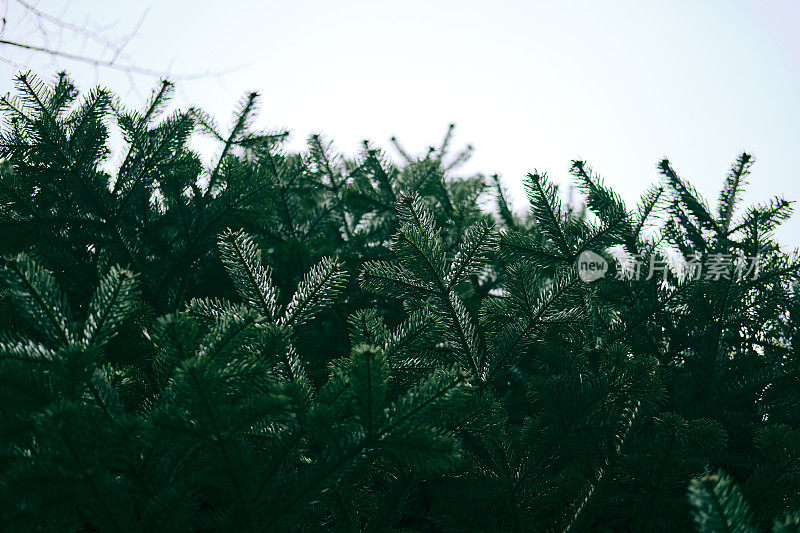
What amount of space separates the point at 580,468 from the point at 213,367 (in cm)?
135

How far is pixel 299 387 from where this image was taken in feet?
4.55

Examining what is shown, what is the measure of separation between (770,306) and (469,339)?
135 centimetres

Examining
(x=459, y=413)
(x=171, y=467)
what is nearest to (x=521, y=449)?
(x=459, y=413)

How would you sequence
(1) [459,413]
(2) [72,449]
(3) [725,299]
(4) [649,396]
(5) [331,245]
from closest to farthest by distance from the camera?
(2) [72,449], (1) [459,413], (4) [649,396], (3) [725,299], (5) [331,245]

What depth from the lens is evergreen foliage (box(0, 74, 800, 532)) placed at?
48.9 inches

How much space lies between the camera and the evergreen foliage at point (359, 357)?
4.07 ft

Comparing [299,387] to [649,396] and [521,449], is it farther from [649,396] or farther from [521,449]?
[649,396]

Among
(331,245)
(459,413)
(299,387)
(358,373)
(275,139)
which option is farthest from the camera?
(331,245)

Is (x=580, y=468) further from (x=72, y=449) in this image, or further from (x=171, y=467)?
(x=72, y=449)

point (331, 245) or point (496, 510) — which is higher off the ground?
point (331, 245)

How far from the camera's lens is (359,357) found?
1255mm

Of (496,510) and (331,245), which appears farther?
(331,245)

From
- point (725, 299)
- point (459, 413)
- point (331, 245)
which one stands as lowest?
point (459, 413)

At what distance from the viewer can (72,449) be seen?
1.09m
